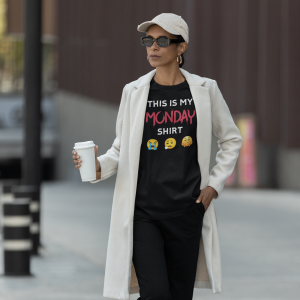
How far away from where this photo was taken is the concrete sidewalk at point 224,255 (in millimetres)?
6211

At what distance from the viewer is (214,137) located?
24.0 meters

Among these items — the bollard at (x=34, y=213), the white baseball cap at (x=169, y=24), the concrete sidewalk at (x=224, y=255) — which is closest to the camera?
the white baseball cap at (x=169, y=24)

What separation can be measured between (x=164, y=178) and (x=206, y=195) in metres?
0.26

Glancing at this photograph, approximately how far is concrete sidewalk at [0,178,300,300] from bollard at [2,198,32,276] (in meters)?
0.19

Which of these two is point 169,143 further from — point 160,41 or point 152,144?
point 160,41

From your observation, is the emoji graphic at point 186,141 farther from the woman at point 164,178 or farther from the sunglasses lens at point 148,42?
the sunglasses lens at point 148,42

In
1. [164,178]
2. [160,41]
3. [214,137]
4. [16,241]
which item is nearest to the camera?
[164,178]

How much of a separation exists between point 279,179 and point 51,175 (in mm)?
23208

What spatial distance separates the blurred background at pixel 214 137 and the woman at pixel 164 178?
2.61 m

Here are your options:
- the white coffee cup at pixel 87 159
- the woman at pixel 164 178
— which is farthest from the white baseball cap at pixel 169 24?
the white coffee cup at pixel 87 159

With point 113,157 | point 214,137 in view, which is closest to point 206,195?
point 113,157

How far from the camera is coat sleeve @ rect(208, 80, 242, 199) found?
11.7 feet

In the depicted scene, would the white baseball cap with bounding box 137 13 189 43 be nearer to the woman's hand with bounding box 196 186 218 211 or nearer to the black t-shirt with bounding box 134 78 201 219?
the black t-shirt with bounding box 134 78 201 219

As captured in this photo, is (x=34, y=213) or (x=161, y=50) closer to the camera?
(x=161, y=50)
